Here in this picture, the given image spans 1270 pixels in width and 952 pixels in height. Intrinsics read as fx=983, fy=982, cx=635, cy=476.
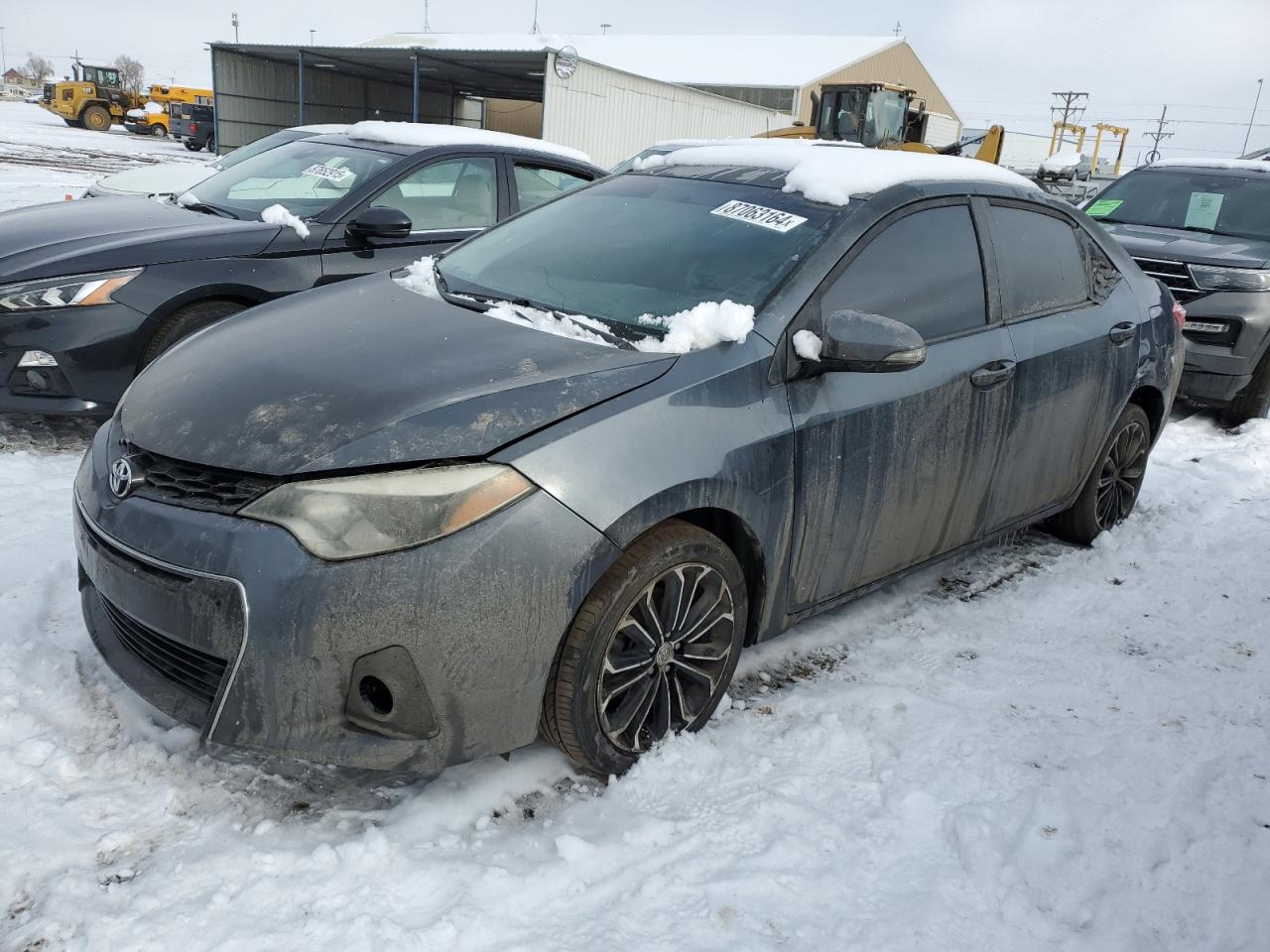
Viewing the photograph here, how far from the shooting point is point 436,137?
5.91m

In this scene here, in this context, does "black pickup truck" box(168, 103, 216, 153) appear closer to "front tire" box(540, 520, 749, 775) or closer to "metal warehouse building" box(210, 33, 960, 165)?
"metal warehouse building" box(210, 33, 960, 165)

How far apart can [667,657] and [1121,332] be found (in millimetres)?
2715

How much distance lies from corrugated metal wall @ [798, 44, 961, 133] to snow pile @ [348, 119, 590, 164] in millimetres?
39096

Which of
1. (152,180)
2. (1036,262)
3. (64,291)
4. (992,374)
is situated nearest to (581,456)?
(992,374)

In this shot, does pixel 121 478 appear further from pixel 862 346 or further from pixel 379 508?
pixel 862 346

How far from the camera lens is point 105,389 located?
4.52 meters

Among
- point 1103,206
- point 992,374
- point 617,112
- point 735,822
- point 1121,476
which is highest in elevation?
point 617,112

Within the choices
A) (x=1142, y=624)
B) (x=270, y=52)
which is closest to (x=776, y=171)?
(x=1142, y=624)

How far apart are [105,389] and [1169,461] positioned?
602 centimetres

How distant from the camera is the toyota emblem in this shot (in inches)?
93.4

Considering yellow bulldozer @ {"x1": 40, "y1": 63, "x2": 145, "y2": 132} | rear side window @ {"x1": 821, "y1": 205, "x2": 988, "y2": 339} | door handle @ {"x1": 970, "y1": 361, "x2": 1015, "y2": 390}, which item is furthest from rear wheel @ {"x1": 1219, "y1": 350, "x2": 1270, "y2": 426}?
yellow bulldozer @ {"x1": 40, "y1": 63, "x2": 145, "y2": 132}

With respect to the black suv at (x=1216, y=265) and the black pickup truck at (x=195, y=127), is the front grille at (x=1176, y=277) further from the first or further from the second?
the black pickup truck at (x=195, y=127)

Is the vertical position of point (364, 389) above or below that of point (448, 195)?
below

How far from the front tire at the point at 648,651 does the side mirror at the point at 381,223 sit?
9.72ft
